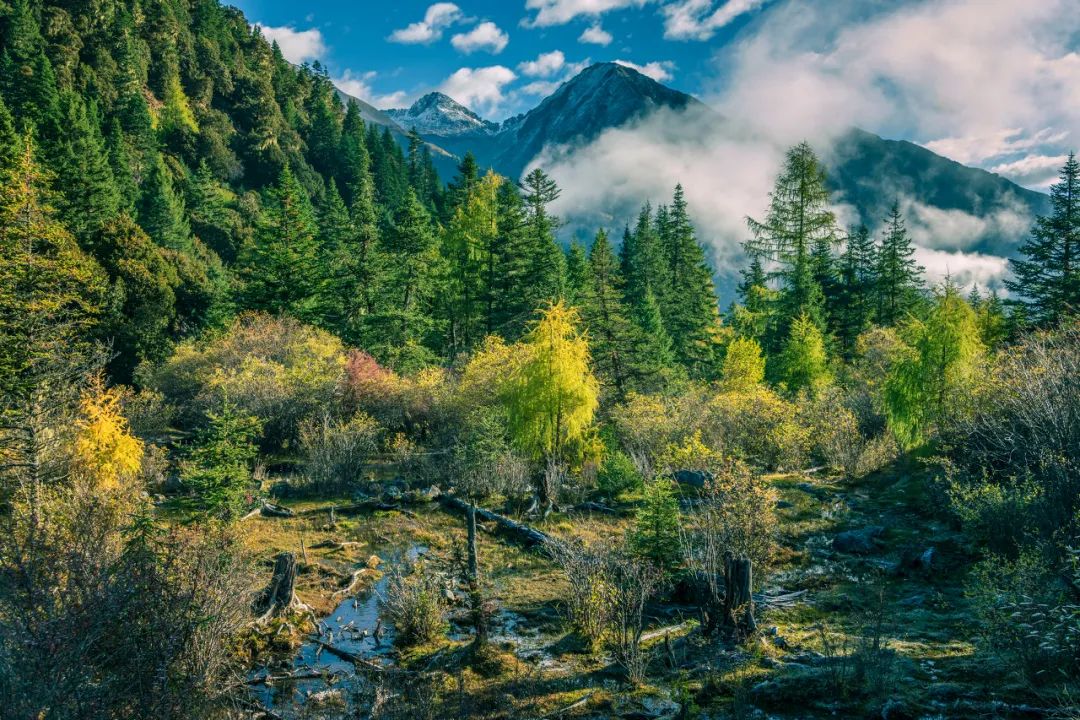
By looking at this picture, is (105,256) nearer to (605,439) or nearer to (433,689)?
(605,439)

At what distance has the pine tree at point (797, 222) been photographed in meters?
41.9

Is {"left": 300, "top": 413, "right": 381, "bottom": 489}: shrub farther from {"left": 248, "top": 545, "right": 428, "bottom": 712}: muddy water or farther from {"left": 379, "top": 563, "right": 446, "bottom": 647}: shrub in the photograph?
{"left": 379, "top": 563, "right": 446, "bottom": 647}: shrub

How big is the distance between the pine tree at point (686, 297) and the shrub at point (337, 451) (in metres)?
29.4

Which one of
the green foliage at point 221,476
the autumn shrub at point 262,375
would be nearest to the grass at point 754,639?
the green foliage at point 221,476

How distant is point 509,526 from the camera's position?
17.6 m

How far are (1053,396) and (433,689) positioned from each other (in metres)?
13.3

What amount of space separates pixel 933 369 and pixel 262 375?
985 inches

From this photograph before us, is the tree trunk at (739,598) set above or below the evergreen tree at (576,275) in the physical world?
below

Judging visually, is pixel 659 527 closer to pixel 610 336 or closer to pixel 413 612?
pixel 413 612

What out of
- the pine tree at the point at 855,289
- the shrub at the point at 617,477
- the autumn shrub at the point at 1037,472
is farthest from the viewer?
the pine tree at the point at 855,289

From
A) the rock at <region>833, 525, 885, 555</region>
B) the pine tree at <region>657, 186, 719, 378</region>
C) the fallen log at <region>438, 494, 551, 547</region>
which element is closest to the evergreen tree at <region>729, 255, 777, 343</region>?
the pine tree at <region>657, 186, 719, 378</region>

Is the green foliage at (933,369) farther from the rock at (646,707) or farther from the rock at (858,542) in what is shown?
the rock at (646,707)

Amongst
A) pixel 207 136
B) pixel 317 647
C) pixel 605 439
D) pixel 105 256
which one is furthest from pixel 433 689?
pixel 207 136

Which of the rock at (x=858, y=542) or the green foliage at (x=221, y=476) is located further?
the rock at (x=858, y=542)
